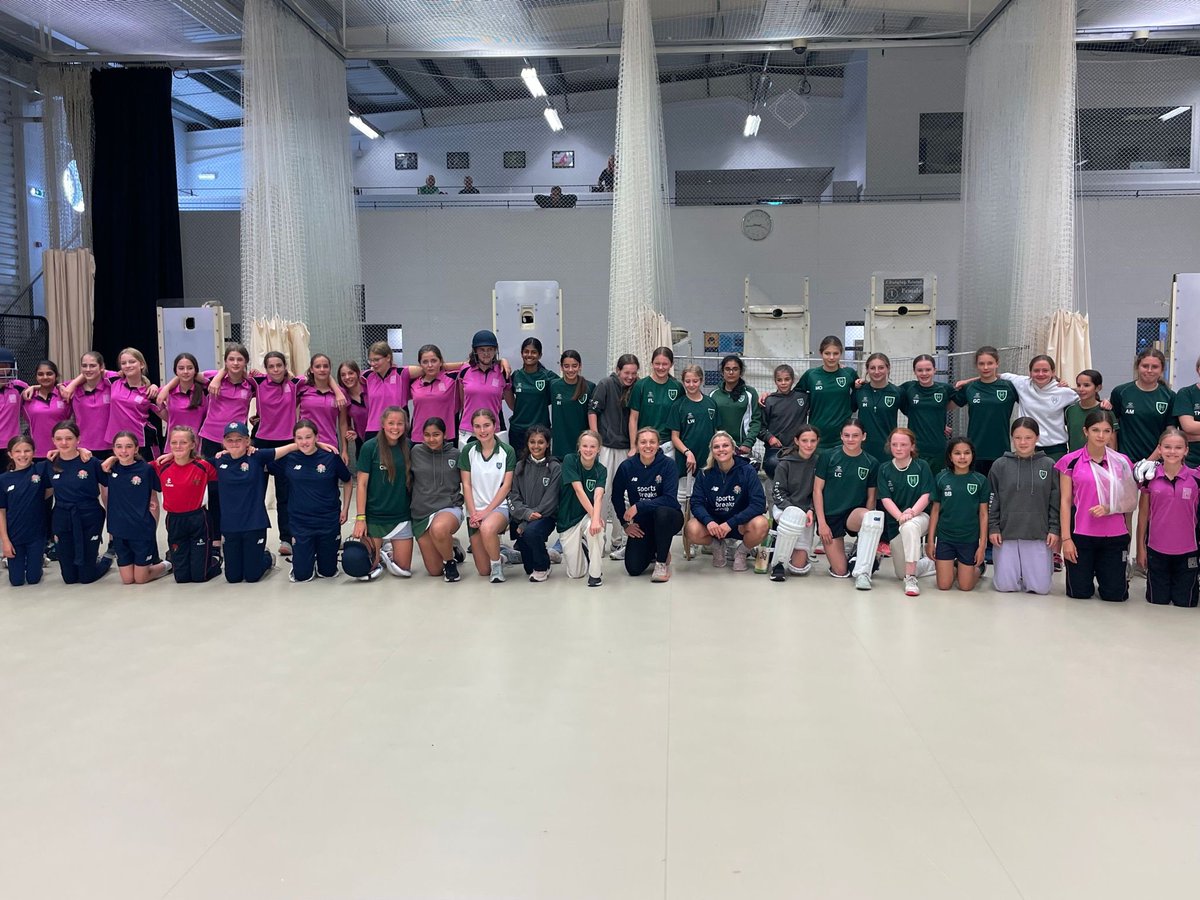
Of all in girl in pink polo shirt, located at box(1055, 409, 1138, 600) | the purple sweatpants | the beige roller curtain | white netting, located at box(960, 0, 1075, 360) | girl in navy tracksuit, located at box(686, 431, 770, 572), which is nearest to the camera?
girl in pink polo shirt, located at box(1055, 409, 1138, 600)

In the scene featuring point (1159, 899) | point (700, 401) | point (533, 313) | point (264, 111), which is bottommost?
point (1159, 899)

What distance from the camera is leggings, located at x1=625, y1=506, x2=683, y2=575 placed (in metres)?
5.27

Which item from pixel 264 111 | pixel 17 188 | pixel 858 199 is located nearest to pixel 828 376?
pixel 264 111

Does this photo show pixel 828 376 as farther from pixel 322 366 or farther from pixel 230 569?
pixel 230 569

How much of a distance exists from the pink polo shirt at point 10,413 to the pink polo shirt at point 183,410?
1012 millimetres

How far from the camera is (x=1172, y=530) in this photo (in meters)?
4.74

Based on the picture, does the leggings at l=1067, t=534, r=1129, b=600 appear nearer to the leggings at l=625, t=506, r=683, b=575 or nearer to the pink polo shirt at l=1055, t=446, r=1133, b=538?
the pink polo shirt at l=1055, t=446, r=1133, b=538

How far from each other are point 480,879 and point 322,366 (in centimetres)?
458

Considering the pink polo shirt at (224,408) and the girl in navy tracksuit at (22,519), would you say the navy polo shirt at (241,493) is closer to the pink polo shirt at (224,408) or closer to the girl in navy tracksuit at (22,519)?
the pink polo shirt at (224,408)

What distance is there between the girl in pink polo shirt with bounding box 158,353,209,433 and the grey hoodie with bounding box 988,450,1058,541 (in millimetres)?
5235

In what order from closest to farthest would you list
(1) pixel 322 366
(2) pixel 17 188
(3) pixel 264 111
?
(1) pixel 322 366, (3) pixel 264 111, (2) pixel 17 188

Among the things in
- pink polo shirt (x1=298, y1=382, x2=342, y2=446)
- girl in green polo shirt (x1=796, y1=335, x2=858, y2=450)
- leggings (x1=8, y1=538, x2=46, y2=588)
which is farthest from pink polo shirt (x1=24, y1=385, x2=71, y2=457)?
girl in green polo shirt (x1=796, y1=335, x2=858, y2=450)

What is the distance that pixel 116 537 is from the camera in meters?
5.36

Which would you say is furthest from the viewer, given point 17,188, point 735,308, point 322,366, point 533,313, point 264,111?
point 735,308
